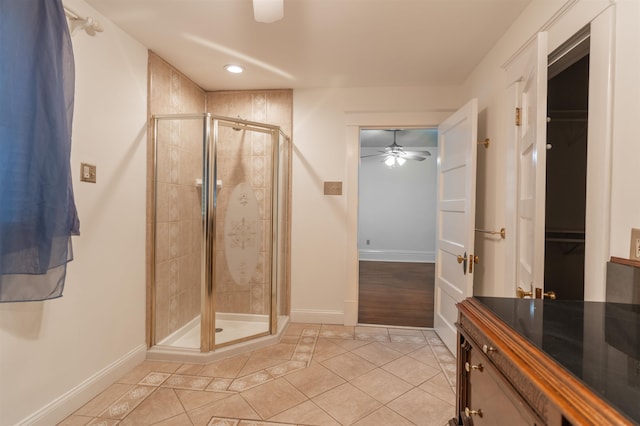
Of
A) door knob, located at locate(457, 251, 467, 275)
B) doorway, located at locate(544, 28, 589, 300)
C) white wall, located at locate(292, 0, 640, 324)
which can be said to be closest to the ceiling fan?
white wall, located at locate(292, 0, 640, 324)

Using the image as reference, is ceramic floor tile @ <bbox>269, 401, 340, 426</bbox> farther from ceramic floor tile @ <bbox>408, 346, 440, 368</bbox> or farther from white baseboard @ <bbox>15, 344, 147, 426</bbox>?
white baseboard @ <bbox>15, 344, 147, 426</bbox>

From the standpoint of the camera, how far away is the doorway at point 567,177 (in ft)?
7.36

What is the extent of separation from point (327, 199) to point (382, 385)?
1.69 m

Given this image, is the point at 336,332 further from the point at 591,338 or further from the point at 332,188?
the point at 591,338

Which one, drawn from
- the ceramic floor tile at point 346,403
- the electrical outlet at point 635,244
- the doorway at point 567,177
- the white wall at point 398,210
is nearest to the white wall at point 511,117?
the electrical outlet at point 635,244

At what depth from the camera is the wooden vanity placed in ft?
1.65

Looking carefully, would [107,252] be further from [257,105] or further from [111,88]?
[257,105]

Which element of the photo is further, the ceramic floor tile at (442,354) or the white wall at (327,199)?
the white wall at (327,199)

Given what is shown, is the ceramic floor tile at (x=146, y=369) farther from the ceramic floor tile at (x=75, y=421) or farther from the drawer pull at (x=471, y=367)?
the drawer pull at (x=471, y=367)

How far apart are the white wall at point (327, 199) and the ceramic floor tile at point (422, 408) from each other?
1179 millimetres

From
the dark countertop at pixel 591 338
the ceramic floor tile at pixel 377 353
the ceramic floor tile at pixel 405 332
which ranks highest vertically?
the dark countertop at pixel 591 338


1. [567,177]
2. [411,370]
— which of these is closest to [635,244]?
[567,177]

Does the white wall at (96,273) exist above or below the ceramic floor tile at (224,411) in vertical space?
above

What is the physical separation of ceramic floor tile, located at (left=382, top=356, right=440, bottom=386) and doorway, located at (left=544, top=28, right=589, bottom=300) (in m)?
1.16
